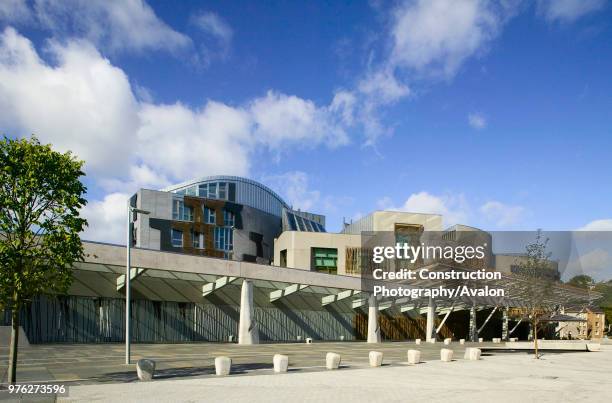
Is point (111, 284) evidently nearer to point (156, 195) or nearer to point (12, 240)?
point (12, 240)

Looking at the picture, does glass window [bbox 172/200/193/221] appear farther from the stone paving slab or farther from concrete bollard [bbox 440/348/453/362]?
the stone paving slab

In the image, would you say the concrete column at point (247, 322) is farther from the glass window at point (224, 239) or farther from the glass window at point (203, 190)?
the glass window at point (203, 190)

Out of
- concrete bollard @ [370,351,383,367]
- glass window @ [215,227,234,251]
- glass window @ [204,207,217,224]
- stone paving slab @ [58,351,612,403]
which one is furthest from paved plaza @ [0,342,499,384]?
glass window @ [215,227,234,251]

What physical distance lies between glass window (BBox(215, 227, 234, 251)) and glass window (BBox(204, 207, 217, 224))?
146cm

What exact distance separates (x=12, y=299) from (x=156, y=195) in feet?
211

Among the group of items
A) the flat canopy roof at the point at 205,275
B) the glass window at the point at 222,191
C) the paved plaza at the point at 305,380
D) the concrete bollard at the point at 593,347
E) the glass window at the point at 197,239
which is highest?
the glass window at the point at 222,191

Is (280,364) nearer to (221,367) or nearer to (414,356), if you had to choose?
(221,367)

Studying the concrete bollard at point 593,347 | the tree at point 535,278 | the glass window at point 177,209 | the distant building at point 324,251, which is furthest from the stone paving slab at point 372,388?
the glass window at point 177,209

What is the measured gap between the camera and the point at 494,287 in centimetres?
6256

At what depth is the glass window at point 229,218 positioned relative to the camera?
285 ft

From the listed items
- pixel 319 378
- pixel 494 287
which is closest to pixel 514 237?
pixel 494 287

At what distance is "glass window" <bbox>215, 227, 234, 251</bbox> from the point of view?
85000mm

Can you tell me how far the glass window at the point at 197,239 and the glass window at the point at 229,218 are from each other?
5.16 meters

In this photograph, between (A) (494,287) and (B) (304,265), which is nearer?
(A) (494,287)
